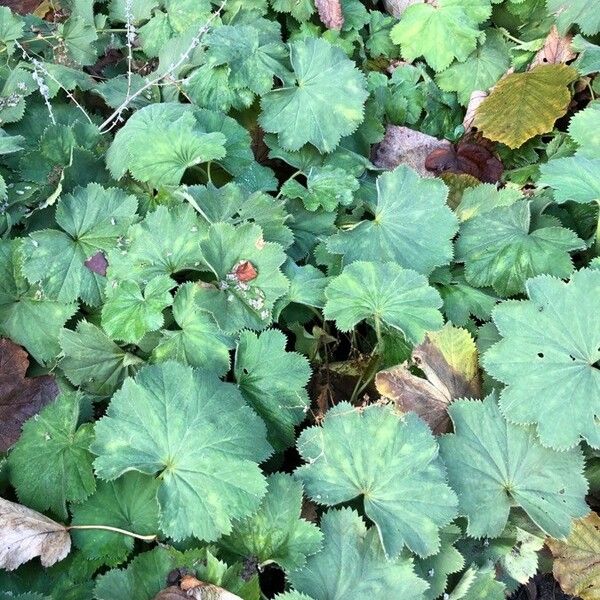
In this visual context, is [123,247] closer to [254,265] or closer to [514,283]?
[254,265]

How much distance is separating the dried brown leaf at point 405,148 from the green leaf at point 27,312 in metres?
1.22

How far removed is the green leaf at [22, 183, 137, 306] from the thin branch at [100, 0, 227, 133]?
32cm

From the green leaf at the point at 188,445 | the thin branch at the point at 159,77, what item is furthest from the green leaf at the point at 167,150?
the green leaf at the point at 188,445

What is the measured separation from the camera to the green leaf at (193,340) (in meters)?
1.64

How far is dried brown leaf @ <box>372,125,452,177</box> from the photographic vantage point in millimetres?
2387

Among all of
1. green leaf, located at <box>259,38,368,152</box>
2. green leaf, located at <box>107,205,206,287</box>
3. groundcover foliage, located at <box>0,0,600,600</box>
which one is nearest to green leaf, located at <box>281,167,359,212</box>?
groundcover foliage, located at <box>0,0,600,600</box>

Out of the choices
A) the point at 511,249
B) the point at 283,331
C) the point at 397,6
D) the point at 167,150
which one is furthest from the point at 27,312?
the point at 397,6

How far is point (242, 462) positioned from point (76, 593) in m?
0.46

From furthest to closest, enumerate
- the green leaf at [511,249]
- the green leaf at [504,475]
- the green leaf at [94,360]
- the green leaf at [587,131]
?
1. the green leaf at [587,131]
2. the green leaf at [511,249]
3. the green leaf at [94,360]
4. the green leaf at [504,475]

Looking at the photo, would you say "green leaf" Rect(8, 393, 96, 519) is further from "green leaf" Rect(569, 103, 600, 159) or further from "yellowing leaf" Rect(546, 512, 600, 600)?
"green leaf" Rect(569, 103, 600, 159)

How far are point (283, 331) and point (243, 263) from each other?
0.88 feet

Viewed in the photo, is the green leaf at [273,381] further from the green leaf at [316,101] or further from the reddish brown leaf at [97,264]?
the green leaf at [316,101]

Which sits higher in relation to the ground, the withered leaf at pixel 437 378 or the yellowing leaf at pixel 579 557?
the withered leaf at pixel 437 378

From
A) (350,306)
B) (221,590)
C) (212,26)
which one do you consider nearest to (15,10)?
(212,26)
